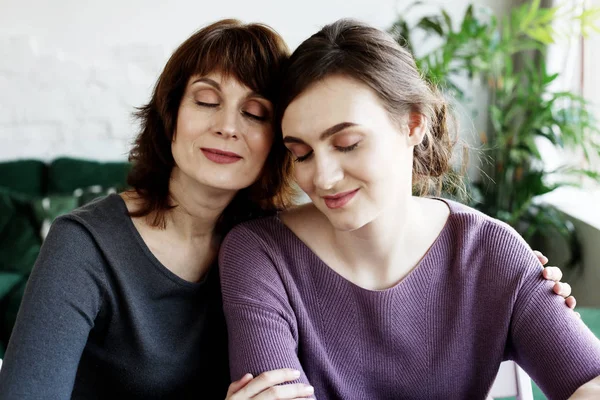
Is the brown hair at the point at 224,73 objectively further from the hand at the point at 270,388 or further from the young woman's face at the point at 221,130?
the hand at the point at 270,388

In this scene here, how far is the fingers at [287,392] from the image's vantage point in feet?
3.77

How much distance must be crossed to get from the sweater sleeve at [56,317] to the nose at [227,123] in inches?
13.8

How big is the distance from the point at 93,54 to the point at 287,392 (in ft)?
10.7

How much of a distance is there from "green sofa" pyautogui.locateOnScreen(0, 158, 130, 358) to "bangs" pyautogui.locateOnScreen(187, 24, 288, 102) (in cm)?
199

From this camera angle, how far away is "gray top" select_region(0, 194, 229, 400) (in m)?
1.22

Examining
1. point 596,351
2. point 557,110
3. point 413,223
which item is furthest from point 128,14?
point 596,351

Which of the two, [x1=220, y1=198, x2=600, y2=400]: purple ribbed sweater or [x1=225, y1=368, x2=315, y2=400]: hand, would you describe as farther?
[x1=220, y1=198, x2=600, y2=400]: purple ribbed sweater

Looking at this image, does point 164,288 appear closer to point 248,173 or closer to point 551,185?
point 248,173

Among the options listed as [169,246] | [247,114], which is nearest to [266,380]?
[169,246]

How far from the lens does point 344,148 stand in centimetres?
124

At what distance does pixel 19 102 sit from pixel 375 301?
3254 millimetres

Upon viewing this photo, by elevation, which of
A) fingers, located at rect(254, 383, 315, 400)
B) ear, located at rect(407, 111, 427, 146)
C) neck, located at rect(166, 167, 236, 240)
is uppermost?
ear, located at rect(407, 111, 427, 146)

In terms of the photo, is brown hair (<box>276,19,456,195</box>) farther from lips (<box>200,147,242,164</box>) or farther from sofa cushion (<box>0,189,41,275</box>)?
sofa cushion (<box>0,189,41,275</box>)

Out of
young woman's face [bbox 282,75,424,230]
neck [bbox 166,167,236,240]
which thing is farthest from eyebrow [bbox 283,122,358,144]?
neck [bbox 166,167,236,240]
